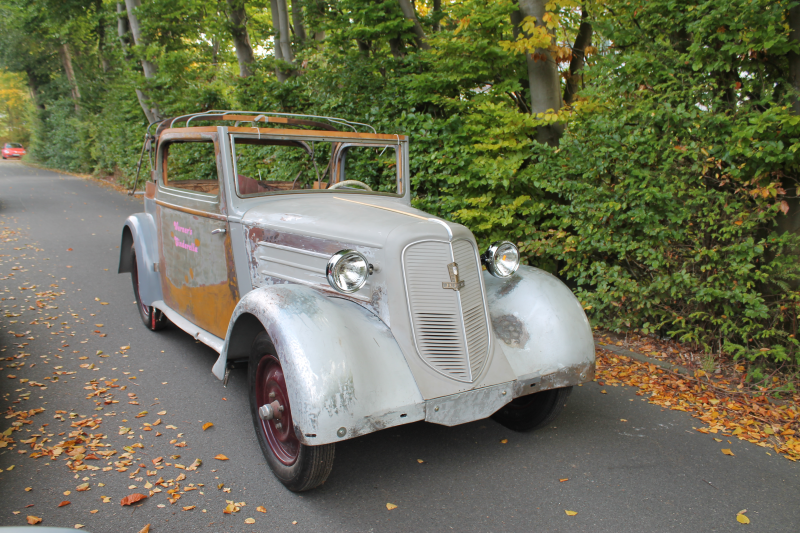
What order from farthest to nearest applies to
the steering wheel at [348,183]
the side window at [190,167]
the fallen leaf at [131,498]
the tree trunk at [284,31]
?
the tree trunk at [284,31]
the steering wheel at [348,183]
the side window at [190,167]
the fallen leaf at [131,498]

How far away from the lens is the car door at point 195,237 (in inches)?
150

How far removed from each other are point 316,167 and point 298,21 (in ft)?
32.9

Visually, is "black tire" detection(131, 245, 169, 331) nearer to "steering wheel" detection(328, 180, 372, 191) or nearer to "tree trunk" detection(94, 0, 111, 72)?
"steering wheel" detection(328, 180, 372, 191)

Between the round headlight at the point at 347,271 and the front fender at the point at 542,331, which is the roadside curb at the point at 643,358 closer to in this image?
the front fender at the point at 542,331

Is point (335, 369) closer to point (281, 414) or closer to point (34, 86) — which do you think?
point (281, 414)

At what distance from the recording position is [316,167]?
4406 millimetres

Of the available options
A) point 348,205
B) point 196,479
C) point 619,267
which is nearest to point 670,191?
point 619,267

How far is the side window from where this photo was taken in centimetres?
386

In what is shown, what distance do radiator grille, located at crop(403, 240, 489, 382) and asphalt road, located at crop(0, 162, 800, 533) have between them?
68 centimetres

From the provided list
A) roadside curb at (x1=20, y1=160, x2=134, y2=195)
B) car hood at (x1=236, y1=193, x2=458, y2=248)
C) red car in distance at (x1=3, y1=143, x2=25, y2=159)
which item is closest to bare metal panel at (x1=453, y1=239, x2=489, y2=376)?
car hood at (x1=236, y1=193, x2=458, y2=248)

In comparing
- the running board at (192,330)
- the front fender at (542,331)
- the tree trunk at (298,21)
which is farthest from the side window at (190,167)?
the tree trunk at (298,21)

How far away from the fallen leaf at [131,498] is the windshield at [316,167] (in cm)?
204

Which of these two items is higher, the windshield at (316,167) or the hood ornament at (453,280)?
the windshield at (316,167)

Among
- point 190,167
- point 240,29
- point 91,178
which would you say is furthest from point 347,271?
point 91,178
